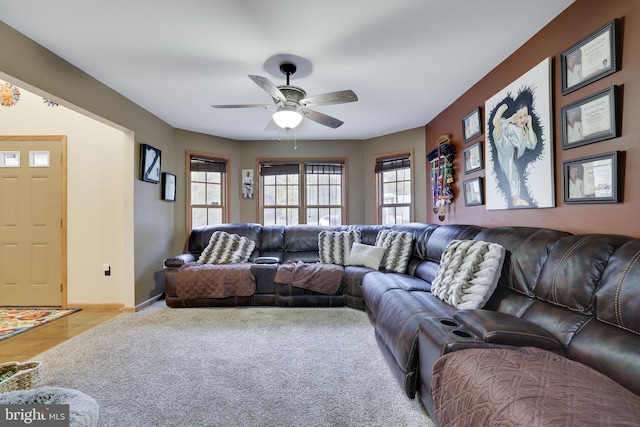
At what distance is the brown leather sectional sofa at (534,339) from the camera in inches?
38.2

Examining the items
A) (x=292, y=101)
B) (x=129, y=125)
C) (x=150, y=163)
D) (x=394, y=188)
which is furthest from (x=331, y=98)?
(x=394, y=188)

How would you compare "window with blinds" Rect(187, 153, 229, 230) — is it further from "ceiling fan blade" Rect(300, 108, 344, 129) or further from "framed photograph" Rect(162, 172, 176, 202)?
"ceiling fan blade" Rect(300, 108, 344, 129)

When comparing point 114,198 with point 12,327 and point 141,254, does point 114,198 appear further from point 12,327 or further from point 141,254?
point 12,327

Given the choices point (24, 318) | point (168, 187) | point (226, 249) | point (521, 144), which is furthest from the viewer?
point (168, 187)

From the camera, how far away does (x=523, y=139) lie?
2447 millimetres

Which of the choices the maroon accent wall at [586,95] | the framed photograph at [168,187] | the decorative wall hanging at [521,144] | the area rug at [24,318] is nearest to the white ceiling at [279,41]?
the maroon accent wall at [586,95]

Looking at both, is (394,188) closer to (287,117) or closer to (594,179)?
(287,117)

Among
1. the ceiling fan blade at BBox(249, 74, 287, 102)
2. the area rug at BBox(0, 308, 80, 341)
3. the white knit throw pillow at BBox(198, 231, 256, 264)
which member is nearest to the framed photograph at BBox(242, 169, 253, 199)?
the white knit throw pillow at BBox(198, 231, 256, 264)

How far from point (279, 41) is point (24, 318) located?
411 cm

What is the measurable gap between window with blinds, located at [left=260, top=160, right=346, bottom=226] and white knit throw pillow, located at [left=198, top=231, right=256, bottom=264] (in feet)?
3.93

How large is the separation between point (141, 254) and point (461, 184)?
414 cm

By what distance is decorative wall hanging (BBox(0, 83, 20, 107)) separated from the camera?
3.57 m

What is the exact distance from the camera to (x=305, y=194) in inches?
217

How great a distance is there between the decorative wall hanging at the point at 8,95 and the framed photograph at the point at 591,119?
5.65 m
